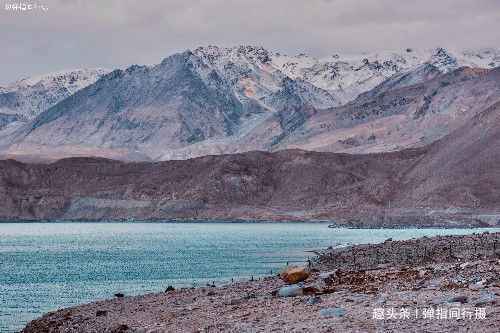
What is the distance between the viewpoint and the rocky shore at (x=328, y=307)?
31.4m

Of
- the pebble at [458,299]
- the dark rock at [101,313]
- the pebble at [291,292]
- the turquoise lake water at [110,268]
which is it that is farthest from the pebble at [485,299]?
the turquoise lake water at [110,268]

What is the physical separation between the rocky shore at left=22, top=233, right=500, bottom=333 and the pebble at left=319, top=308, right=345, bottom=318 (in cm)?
4

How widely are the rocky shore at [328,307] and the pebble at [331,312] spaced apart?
4cm

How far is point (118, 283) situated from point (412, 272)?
38072 mm

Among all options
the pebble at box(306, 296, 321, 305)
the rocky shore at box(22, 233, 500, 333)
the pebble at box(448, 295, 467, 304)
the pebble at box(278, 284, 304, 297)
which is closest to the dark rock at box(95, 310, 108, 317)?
the rocky shore at box(22, 233, 500, 333)

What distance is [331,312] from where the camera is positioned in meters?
34.4

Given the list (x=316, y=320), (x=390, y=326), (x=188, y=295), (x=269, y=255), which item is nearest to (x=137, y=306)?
(x=188, y=295)

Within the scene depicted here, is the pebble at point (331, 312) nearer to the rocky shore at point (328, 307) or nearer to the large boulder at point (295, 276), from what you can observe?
the rocky shore at point (328, 307)

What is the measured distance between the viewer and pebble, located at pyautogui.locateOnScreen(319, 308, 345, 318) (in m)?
34.1

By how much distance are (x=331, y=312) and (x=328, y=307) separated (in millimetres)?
1689

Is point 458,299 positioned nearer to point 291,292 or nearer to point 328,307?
point 328,307

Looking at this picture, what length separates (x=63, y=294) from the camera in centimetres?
7031

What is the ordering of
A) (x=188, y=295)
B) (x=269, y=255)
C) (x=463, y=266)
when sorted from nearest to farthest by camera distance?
(x=463, y=266) < (x=188, y=295) < (x=269, y=255)

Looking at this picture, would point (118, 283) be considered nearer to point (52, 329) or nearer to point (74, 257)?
point (52, 329)
